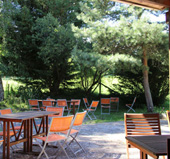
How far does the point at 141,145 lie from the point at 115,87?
11.3 metres

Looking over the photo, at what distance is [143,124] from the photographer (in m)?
3.43

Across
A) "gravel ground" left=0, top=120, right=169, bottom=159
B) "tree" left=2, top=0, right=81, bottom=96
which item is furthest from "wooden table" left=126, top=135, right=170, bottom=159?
"tree" left=2, top=0, right=81, bottom=96

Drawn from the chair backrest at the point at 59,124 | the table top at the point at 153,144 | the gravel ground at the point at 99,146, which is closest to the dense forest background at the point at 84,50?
the gravel ground at the point at 99,146

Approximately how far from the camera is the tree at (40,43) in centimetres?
1220

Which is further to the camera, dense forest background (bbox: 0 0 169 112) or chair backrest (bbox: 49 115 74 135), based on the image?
dense forest background (bbox: 0 0 169 112)

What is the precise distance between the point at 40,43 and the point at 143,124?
10.5 metres

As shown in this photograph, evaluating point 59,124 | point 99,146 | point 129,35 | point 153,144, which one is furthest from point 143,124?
point 129,35

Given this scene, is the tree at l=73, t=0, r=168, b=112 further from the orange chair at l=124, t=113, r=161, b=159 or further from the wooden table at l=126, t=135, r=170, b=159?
the wooden table at l=126, t=135, r=170, b=159

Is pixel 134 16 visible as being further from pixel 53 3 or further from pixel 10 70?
pixel 10 70

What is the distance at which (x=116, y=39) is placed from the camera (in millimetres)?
9312

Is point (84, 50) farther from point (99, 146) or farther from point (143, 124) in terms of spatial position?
point (143, 124)

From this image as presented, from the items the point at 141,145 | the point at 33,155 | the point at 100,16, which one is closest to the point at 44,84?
the point at 100,16

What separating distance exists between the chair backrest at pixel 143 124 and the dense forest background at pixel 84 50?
588 cm

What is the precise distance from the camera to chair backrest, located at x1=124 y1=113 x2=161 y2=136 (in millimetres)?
3402
